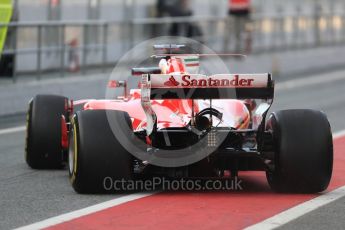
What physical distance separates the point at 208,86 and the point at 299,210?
1491mm

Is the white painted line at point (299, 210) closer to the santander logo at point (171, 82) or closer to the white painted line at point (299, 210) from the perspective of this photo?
the white painted line at point (299, 210)

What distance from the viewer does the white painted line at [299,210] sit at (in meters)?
8.74

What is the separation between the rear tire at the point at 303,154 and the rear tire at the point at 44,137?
9.63ft

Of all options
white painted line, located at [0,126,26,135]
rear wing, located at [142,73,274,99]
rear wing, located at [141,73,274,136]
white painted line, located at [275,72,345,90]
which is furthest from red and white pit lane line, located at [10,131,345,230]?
white painted line, located at [275,72,345,90]

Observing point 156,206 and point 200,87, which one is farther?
point 200,87

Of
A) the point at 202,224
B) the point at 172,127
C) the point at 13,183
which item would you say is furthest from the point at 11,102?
the point at 202,224

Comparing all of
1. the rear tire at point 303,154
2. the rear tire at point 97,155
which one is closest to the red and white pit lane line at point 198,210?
the rear tire at point 303,154

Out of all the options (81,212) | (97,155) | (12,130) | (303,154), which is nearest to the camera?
(81,212)

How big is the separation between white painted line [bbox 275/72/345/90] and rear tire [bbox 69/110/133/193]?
56.8 feet

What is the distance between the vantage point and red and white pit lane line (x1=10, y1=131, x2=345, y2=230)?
873 centimetres

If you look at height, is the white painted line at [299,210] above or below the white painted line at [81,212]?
above

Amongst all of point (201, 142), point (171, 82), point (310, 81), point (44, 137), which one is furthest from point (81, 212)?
point (310, 81)

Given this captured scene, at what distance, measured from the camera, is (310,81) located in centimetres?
2988

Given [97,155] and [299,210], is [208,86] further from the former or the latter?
[299,210]
